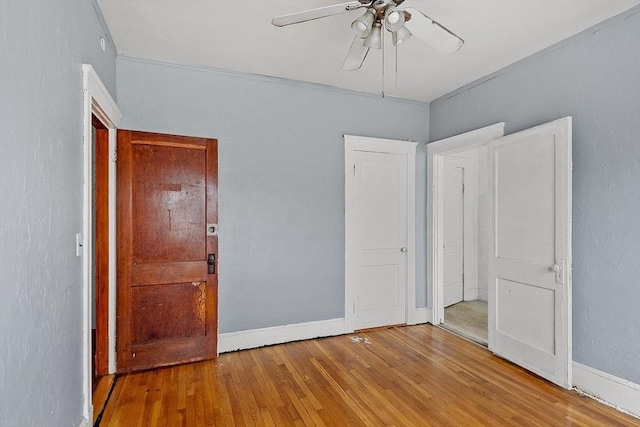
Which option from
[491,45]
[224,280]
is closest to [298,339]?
[224,280]

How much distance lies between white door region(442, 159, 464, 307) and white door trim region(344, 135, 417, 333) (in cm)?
98

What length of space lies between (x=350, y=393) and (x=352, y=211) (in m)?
1.90

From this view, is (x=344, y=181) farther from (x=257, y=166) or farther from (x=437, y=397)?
(x=437, y=397)

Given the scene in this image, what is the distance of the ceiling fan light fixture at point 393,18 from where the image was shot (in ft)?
5.98

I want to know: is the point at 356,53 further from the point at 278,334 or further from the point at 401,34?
the point at 278,334

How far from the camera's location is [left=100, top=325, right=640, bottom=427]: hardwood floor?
7.59 feet

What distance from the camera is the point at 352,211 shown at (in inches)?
154

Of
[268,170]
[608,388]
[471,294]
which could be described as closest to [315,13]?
[268,170]

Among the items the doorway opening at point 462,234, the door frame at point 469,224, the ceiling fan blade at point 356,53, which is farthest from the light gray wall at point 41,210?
the door frame at point 469,224

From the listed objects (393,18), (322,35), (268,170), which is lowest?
(268,170)

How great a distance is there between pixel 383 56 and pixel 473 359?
9.47 feet

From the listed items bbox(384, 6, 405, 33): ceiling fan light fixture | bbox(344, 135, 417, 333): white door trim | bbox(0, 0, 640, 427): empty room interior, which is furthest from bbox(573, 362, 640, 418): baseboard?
bbox(384, 6, 405, 33): ceiling fan light fixture

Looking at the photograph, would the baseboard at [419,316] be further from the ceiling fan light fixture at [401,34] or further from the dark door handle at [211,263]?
the ceiling fan light fixture at [401,34]

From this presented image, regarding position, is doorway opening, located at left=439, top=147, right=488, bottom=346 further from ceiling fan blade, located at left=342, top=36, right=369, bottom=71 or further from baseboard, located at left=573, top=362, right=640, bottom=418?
ceiling fan blade, located at left=342, top=36, right=369, bottom=71
